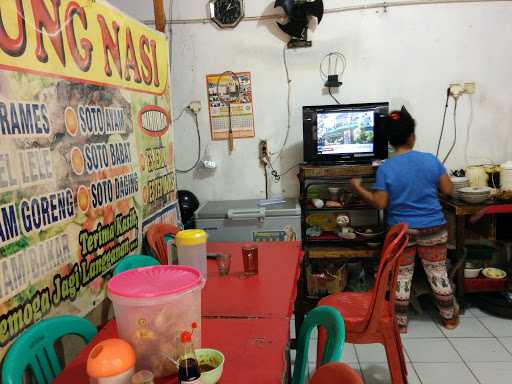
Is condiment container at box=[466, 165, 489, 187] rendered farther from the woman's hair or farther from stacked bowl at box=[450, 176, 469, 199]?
the woman's hair

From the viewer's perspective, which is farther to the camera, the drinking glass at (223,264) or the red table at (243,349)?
the drinking glass at (223,264)

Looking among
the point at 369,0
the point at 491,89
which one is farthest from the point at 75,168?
the point at 491,89

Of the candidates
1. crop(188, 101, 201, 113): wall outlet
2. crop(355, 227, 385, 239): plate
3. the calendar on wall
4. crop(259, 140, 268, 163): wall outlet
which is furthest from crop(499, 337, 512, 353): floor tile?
crop(188, 101, 201, 113): wall outlet

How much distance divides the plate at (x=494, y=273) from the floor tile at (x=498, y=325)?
1.02 feet

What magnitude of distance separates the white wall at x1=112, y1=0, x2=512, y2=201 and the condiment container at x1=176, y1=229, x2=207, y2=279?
1914 mm

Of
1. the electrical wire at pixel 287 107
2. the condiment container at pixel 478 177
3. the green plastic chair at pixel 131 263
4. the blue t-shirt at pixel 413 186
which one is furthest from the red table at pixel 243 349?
the condiment container at pixel 478 177

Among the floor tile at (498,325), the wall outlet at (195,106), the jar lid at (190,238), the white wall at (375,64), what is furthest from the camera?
the wall outlet at (195,106)

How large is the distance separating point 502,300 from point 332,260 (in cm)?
128

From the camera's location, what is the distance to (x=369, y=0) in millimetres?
3369

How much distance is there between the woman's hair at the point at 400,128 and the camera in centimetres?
260

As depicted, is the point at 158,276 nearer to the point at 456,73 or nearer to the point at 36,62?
the point at 36,62

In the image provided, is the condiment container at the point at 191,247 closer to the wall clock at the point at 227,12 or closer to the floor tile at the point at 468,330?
the floor tile at the point at 468,330

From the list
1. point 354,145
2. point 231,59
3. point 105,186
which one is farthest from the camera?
point 231,59

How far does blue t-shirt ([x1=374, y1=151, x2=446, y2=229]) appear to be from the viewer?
2609 mm
